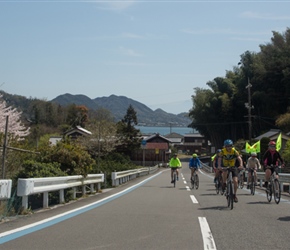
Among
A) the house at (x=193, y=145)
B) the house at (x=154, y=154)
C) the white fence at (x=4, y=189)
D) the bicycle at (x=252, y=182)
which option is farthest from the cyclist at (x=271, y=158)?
the house at (x=193, y=145)

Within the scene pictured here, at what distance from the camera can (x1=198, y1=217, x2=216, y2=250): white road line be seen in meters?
7.09

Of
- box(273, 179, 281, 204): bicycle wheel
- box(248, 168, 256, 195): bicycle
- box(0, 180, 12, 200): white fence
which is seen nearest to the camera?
box(0, 180, 12, 200): white fence

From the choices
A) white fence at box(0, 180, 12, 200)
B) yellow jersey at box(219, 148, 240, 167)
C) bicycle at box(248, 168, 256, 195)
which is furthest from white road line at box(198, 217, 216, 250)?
bicycle at box(248, 168, 256, 195)

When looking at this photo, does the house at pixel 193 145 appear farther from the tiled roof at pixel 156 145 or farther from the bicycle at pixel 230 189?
the bicycle at pixel 230 189

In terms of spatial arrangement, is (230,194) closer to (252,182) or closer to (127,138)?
(252,182)

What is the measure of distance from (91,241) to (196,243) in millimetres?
1800

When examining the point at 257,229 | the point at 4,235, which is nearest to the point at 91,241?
the point at 4,235

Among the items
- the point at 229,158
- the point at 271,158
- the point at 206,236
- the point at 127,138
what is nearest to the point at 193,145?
the point at 127,138

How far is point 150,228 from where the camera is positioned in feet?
28.7

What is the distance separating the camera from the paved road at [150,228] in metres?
7.25

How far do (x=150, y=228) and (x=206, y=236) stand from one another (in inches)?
51.9

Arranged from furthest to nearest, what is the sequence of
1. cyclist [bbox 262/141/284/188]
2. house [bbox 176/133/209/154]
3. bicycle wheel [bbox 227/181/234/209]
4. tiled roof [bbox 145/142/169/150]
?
house [bbox 176/133/209/154] → tiled roof [bbox 145/142/169/150] → cyclist [bbox 262/141/284/188] → bicycle wheel [bbox 227/181/234/209]

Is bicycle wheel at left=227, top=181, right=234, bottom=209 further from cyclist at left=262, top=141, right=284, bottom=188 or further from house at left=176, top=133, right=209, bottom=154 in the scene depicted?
house at left=176, top=133, right=209, bottom=154

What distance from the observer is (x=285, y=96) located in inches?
2625
